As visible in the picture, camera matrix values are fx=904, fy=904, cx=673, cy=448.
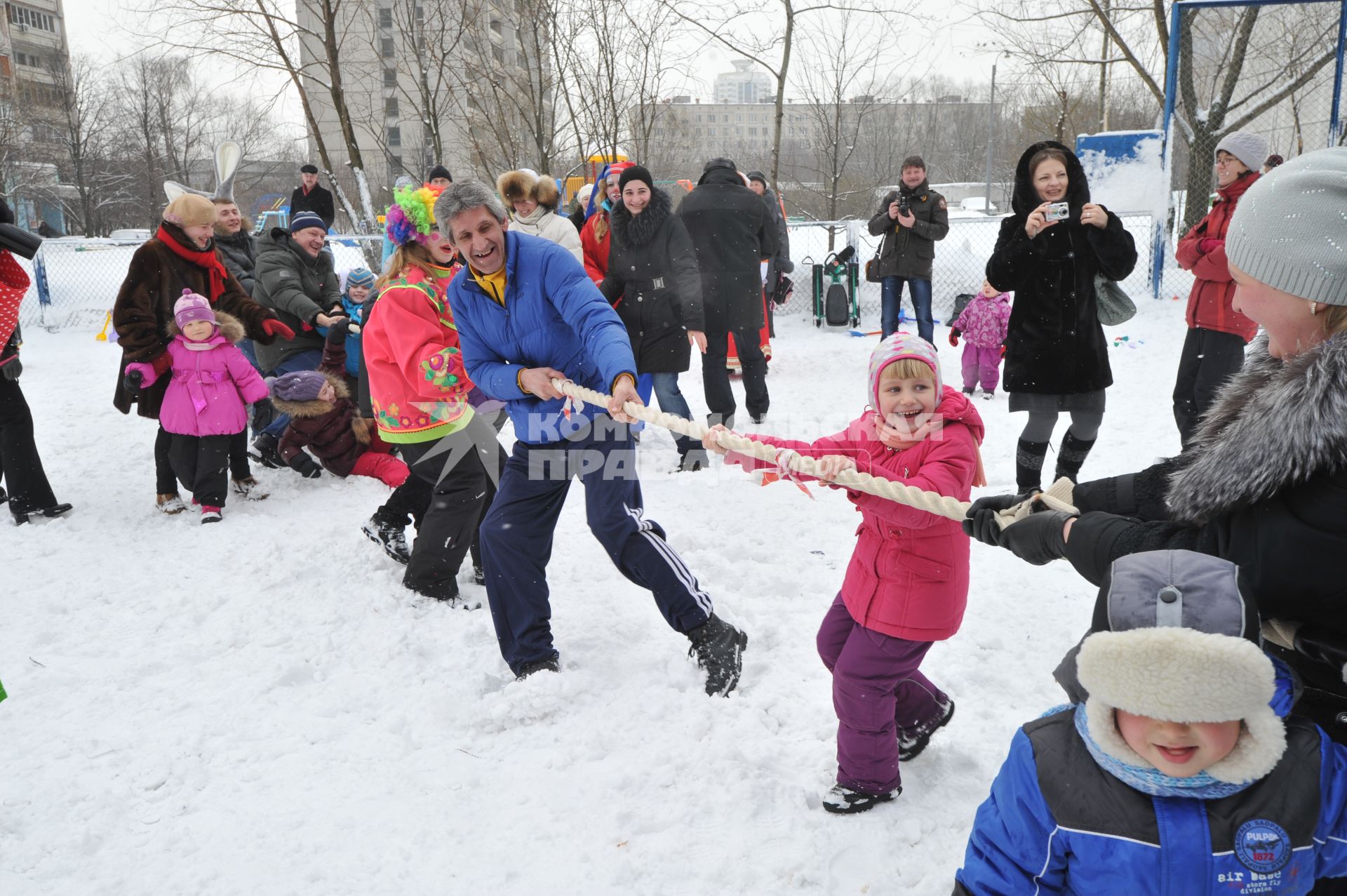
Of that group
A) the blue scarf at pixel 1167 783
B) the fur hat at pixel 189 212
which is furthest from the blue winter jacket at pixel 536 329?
the fur hat at pixel 189 212

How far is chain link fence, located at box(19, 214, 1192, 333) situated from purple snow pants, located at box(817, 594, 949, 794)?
9686mm

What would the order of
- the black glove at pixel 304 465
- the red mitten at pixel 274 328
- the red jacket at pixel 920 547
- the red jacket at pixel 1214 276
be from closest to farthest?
the red jacket at pixel 920 547, the red jacket at pixel 1214 276, the red mitten at pixel 274 328, the black glove at pixel 304 465

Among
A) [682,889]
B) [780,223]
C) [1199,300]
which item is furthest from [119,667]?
[780,223]

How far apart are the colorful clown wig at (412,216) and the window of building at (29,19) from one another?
58.7 metres

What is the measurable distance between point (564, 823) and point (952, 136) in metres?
52.0

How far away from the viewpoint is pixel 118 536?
5590mm

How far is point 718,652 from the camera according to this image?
3.47m

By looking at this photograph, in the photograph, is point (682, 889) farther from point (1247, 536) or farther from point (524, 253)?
point (524, 253)

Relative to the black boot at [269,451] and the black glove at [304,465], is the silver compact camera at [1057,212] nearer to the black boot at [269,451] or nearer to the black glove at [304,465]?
the black glove at [304,465]

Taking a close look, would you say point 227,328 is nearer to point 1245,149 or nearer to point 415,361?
point 415,361

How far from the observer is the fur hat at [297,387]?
20.5 ft

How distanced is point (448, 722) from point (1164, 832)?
2.57 meters

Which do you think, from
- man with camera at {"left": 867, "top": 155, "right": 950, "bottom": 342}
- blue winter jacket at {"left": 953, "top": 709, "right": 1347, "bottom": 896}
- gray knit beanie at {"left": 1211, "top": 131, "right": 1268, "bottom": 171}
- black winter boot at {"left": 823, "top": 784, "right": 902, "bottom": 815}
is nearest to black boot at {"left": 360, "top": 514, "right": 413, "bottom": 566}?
black winter boot at {"left": 823, "top": 784, "right": 902, "bottom": 815}

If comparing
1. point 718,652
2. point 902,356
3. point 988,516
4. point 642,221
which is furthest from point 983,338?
point 988,516
